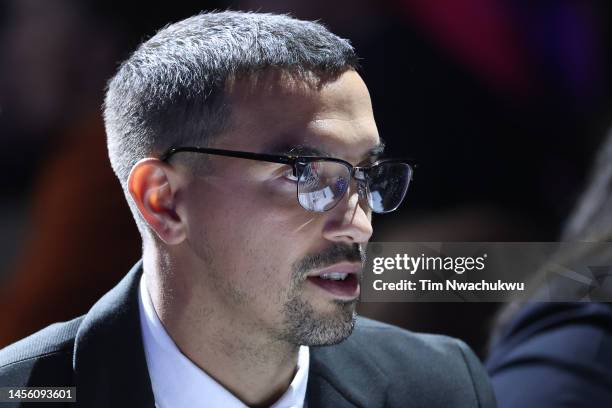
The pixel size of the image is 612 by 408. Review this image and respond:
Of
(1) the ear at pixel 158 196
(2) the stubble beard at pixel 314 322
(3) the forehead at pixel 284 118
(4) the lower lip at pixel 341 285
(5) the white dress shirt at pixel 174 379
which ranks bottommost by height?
(5) the white dress shirt at pixel 174 379

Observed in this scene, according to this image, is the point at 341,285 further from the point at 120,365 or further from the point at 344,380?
the point at 120,365

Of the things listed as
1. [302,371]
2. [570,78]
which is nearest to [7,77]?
[302,371]

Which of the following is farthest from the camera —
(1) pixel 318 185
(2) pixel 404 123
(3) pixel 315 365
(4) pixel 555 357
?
(2) pixel 404 123

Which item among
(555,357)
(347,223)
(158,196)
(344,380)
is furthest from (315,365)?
(555,357)

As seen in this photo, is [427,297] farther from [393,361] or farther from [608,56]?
[608,56]

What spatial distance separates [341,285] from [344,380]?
349mm

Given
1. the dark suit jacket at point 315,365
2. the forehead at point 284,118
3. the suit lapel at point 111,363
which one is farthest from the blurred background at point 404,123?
the forehead at point 284,118

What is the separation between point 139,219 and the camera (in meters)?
2.23

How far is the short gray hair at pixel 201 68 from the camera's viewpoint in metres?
2.06

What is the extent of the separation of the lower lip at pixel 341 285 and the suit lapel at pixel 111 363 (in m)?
0.44

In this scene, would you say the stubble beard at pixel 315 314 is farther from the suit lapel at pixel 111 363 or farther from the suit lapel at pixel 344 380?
the suit lapel at pixel 111 363

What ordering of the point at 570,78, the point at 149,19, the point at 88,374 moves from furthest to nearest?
the point at 570,78 < the point at 149,19 < the point at 88,374

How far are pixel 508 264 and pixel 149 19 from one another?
125 cm

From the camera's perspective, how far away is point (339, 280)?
82.8 inches
